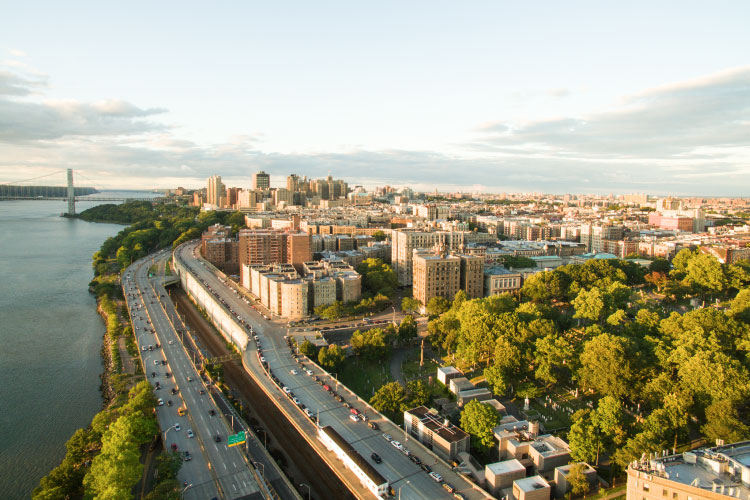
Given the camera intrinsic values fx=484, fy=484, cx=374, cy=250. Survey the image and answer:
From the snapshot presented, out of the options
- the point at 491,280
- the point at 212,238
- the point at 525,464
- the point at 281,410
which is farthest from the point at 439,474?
the point at 212,238

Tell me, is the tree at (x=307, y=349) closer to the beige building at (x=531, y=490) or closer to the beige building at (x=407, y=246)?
the beige building at (x=531, y=490)

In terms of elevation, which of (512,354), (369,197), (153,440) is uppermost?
(369,197)

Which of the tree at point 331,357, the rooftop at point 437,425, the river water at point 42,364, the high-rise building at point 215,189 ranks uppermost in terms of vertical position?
the high-rise building at point 215,189

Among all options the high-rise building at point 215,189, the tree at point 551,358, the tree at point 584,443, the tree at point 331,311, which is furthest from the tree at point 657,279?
the high-rise building at point 215,189

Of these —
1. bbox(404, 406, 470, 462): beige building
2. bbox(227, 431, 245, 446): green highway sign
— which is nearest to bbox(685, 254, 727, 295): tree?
bbox(404, 406, 470, 462): beige building

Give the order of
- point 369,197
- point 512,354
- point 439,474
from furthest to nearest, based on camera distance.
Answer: point 369,197
point 512,354
point 439,474

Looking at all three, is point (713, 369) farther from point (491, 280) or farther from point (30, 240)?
point (30, 240)
